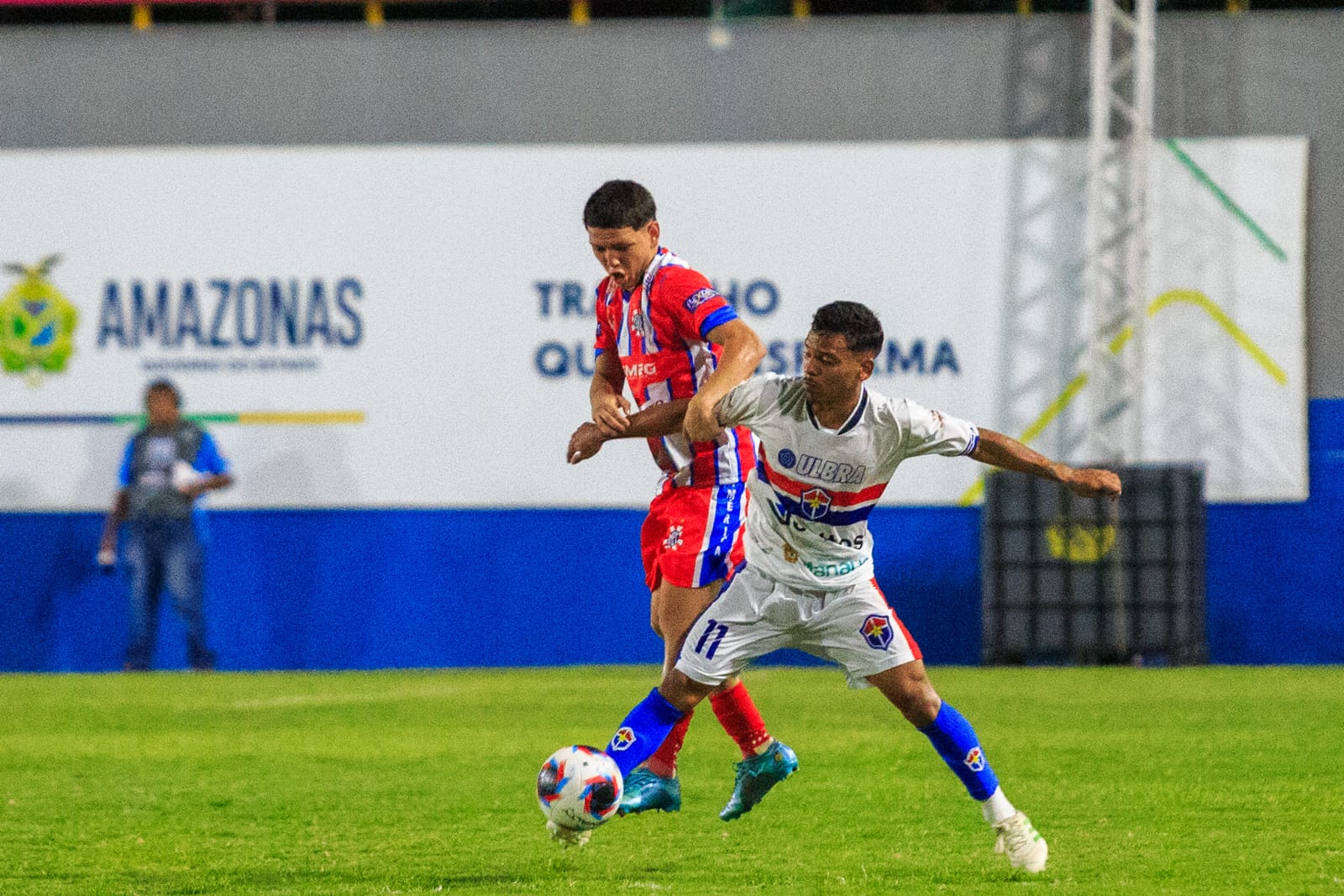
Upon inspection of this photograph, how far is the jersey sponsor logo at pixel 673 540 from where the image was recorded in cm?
705

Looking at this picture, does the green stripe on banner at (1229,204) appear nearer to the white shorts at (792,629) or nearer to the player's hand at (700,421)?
the white shorts at (792,629)

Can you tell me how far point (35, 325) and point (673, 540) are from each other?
11084 mm

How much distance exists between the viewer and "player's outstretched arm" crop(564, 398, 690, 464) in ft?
20.4

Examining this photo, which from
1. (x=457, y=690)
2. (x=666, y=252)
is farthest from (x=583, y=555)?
(x=666, y=252)

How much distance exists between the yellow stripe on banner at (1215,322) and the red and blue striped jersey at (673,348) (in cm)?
914

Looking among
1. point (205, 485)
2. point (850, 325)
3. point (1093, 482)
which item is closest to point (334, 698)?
point (205, 485)

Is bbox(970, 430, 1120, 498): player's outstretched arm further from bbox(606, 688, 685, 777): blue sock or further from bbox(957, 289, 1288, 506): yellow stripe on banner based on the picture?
bbox(957, 289, 1288, 506): yellow stripe on banner

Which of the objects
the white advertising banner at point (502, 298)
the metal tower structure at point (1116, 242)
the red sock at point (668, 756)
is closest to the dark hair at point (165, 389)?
the white advertising banner at point (502, 298)

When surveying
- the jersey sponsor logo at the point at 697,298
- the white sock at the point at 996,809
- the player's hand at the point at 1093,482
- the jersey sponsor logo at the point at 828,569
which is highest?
the jersey sponsor logo at the point at 697,298

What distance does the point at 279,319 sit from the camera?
16.6m

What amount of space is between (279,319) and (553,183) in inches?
101

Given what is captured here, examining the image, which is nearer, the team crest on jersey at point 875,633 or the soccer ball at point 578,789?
the soccer ball at point 578,789

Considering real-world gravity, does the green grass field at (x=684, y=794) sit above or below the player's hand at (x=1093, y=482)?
below

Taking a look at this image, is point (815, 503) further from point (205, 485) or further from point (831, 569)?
point (205, 485)
